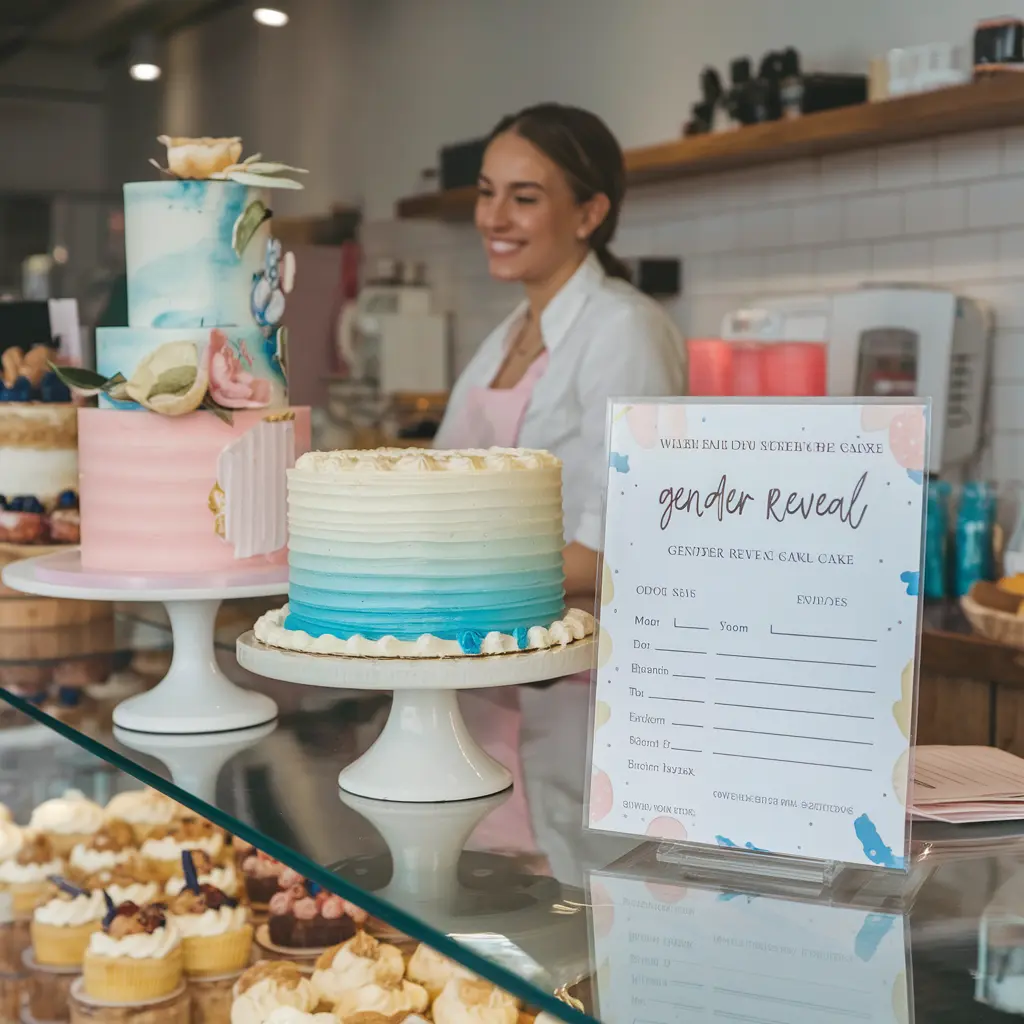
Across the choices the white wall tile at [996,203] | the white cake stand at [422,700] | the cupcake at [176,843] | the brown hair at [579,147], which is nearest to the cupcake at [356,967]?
the white cake stand at [422,700]

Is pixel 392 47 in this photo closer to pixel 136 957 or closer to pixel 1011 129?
pixel 1011 129

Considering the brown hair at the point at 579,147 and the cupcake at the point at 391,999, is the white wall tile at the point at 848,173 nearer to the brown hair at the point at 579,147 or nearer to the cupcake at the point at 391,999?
the brown hair at the point at 579,147

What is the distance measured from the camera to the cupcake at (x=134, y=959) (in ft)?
5.75

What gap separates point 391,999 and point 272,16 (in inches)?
243

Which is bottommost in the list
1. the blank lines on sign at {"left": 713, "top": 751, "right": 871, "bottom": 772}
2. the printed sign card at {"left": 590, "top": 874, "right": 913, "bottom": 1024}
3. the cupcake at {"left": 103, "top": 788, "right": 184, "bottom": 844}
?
the cupcake at {"left": 103, "top": 788, "right": 184, "bottom": 844}

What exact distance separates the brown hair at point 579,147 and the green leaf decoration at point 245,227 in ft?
4.80

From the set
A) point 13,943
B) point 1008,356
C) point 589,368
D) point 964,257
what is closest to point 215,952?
point 13,943

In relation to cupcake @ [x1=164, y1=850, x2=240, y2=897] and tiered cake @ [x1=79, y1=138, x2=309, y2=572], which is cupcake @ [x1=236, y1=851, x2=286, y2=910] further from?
tiered cake @ [x1=79, y1=138, x2=309, y2=572]

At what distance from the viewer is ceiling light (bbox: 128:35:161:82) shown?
24.5 ft

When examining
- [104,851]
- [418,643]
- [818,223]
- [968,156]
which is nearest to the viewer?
[418,643]

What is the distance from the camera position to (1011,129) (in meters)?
3.51

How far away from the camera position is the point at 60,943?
6.22ft

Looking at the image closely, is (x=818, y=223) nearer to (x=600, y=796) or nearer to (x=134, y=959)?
(x=134, y=959)

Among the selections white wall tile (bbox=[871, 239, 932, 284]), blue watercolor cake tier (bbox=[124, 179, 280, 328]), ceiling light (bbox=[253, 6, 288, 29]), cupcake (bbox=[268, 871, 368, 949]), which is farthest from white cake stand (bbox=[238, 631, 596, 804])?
ceiling light (bbox=[253, 6, 288, 29])
